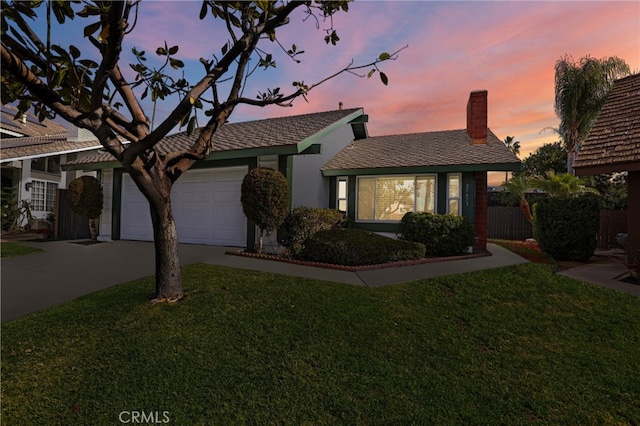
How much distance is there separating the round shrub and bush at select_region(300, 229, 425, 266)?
28.5 ft

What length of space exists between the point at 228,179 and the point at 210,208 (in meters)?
1.24

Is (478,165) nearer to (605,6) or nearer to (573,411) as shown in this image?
(605,6)

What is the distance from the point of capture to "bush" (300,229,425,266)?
819 cm

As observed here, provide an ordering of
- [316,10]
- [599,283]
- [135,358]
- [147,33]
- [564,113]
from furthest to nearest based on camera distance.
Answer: [564,113]
[599,283]
[147,33]
[316,10]
[135,358]

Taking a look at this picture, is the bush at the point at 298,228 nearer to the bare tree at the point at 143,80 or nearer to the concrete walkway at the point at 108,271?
the concrete walkway at the point at 108,271

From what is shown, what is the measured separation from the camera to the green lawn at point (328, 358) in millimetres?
3139

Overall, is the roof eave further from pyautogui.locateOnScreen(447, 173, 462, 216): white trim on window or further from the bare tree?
the bare tree

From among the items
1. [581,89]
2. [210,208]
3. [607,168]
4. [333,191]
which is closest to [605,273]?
[607,168]

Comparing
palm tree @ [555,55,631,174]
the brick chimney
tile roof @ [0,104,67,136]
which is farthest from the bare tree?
palm tree @ [555,55,631,174]

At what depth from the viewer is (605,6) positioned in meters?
8.20

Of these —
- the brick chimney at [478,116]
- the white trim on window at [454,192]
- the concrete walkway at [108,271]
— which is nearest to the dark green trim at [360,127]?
the brick chimney at [478,116]

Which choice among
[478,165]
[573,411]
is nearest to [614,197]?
[478,165]

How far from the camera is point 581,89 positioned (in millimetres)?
20234

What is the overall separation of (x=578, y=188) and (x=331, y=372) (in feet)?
41.6
